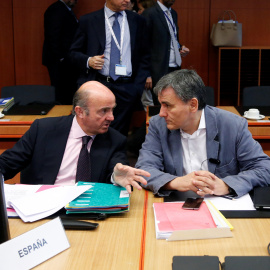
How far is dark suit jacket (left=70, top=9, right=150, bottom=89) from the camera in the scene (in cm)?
427

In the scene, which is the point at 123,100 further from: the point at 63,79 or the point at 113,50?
the point at 63,79

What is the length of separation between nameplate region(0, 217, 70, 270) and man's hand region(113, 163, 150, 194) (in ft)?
1.58

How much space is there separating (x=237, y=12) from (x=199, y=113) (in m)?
4.51

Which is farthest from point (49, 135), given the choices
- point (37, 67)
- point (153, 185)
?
point (37, 67)

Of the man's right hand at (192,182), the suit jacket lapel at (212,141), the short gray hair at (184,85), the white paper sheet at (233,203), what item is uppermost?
the short gray hair at (184,85)

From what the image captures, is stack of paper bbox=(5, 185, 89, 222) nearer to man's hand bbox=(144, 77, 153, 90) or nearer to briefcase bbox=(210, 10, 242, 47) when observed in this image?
man's hand bbox=(144, 77, 153, 90)

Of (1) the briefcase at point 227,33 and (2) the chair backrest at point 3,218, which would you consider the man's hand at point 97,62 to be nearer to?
(1) the briefcase at point 227,33

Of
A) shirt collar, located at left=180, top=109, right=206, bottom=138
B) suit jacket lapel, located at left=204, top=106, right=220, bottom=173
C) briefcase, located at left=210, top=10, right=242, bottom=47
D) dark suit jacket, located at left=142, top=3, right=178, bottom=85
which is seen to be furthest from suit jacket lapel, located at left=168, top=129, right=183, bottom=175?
briefcase, located at left=210, top=10, right=242, bottom=47

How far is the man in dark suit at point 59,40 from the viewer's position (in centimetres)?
553

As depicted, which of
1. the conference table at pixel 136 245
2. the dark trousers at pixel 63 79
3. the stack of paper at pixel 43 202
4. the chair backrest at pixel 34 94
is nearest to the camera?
the conference table at pixel 136 245

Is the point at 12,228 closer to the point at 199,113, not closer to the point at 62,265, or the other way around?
the point at 62,265

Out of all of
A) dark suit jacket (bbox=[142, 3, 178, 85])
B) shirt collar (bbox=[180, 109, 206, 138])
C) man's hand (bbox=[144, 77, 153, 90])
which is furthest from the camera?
man's hand (bbox=[144, 77, 153, 90])

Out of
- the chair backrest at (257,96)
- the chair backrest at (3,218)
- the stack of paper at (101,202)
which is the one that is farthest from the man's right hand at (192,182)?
the chair backrest at (257,96)

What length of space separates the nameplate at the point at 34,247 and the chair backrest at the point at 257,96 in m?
3.01
